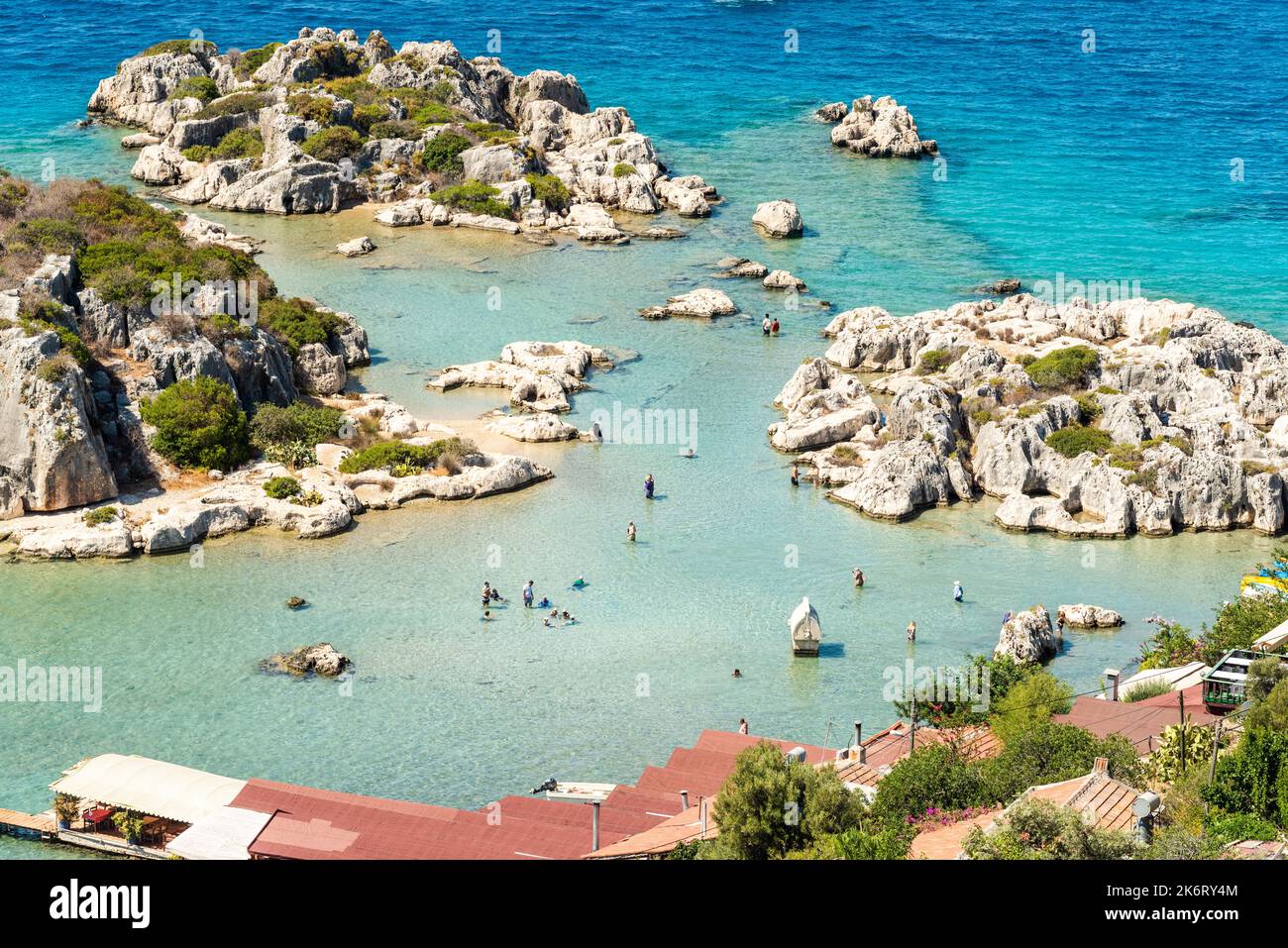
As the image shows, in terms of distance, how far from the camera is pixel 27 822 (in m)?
39.5

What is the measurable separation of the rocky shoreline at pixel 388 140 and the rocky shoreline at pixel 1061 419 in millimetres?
27616

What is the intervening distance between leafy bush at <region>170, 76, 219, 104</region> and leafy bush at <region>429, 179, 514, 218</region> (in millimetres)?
24027

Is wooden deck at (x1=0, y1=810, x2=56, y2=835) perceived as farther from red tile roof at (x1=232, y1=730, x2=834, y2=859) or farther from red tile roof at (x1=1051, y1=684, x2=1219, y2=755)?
red tile roof at (x1=1051, y1=684, x2=1219, y2=755)

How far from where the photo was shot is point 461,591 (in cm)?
5397

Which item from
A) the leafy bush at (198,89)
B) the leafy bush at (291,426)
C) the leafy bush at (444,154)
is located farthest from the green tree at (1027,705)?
the leafy bush at (198,89)

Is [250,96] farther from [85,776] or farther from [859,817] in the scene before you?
[859,817]

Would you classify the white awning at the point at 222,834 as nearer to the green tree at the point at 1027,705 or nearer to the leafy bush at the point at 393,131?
the green tree at the point at 1027,705

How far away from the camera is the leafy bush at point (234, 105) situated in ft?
349

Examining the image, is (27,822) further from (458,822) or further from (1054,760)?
(1054,760)

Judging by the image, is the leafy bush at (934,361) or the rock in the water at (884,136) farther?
the rock in the water at (884,136)

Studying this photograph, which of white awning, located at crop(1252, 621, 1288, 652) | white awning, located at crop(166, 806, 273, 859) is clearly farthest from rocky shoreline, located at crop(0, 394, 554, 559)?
white awning, located at crop(1252, 621, 1288, 652)

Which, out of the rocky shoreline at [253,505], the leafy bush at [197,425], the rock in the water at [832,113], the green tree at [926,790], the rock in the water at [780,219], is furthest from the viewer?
the rock in the water at [832,113]

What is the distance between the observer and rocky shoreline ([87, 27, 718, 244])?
320 feet

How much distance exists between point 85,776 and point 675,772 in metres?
15.3
